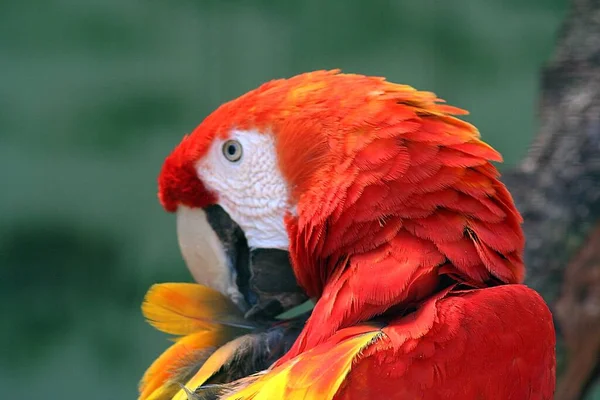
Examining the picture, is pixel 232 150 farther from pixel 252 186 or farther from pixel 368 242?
pixel 368 242

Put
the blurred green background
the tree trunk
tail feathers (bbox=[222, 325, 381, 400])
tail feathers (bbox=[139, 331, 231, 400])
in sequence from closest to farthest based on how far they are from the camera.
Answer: tail feathers (bbox=[222, 325, 381, 400]) → tail feathers (bbox=[139, 331, 231, 400]) → the tree trunk → the blurred green background

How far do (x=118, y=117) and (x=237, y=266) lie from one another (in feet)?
2.95

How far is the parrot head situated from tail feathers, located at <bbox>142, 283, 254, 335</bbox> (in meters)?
0.03

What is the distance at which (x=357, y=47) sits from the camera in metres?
1.81

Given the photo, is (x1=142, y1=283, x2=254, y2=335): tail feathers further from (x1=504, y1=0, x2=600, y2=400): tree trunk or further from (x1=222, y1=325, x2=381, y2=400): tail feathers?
(x1=504, y1=0, x2=600, y2=400): tree trunk

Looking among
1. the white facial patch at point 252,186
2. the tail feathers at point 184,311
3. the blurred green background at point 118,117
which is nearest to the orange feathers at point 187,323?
the tail feathers at point 184,311

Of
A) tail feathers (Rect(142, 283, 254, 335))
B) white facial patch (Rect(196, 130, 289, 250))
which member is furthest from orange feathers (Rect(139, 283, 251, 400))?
white facial patch (Rect(196, 130, 289, 250))

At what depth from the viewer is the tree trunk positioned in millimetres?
1130

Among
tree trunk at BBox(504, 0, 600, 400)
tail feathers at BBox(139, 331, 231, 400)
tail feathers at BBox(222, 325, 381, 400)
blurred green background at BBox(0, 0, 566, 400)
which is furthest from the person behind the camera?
blurred green background at BBox(0, 0, 566, 400)

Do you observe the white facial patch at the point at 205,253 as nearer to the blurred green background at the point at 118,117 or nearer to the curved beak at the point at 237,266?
the curved beak at the point at 237,266

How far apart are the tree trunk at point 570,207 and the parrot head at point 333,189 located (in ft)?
1.14

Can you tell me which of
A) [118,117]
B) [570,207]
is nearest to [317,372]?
[570,207]

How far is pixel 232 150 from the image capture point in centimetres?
92

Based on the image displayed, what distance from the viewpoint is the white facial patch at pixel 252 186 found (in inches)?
34.8
